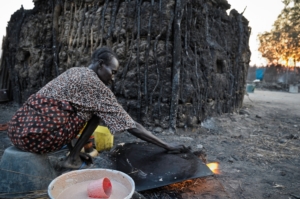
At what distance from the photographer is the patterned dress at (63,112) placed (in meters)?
1.94

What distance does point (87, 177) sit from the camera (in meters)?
1.66

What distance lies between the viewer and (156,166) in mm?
2283

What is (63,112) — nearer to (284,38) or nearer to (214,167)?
(214,167)

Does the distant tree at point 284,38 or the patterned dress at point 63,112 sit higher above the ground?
the distant tree at point 284,38

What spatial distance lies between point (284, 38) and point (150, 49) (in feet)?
69.4

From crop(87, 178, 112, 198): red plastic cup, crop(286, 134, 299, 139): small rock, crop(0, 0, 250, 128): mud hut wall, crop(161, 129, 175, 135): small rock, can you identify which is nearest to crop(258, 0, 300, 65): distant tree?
crop(0, 0, 250, 128): mud hut wall

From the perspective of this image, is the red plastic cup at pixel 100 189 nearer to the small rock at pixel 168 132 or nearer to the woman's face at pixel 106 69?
the woman's face at pixel 106 69

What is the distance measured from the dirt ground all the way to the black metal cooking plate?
12 cm

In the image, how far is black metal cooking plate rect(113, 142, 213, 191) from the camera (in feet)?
6.84

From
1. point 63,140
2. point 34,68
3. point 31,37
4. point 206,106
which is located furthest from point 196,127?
point 31,37

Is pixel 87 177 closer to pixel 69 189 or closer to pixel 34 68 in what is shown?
pixel 69 189

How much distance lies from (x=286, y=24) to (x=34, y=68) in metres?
21.1

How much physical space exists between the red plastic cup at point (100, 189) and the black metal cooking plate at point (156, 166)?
0.58 meters

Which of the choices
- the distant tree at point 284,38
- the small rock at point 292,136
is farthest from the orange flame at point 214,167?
the distant tree at point 284,38
